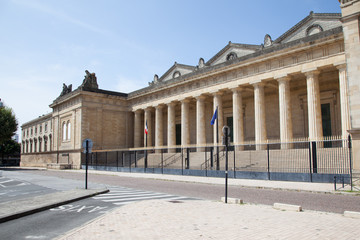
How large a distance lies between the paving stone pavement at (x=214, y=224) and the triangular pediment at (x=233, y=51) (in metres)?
28.0

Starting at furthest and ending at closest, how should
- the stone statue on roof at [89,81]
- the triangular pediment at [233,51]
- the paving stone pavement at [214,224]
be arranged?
the stone statue on roof at [89,81] → the triangular pediment at [233,51] → the paving stone pavement at [214,224]

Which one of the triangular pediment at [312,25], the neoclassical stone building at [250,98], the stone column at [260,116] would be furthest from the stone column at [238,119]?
the triangular pediment at [312,25]

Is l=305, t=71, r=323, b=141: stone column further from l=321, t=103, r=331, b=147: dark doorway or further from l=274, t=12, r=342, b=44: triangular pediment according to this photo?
l=274, t=12, r=342, b=44: triangular pediment

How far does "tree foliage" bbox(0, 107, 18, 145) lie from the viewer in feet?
162

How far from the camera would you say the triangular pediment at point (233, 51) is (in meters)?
34.1

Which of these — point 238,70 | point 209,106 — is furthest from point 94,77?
point 238,70

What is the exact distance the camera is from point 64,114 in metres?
46.3

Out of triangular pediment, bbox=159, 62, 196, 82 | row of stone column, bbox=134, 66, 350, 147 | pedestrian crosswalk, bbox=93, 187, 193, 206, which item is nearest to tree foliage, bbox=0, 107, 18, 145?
triangular pediment, bbox=159, 62, 196, 82

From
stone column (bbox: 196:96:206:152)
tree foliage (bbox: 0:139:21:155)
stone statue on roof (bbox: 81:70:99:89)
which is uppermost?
stone statue on roof (bbox: 81:70:99:89)

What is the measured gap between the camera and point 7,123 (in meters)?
49.8

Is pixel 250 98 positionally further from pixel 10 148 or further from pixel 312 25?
pixel 10 148

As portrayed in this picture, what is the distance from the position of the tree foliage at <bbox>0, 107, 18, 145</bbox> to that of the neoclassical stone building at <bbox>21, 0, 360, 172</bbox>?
6746 millimetres

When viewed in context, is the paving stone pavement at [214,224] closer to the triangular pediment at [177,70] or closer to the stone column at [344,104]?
the stone column at [344,104]

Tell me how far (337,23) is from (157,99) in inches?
888
